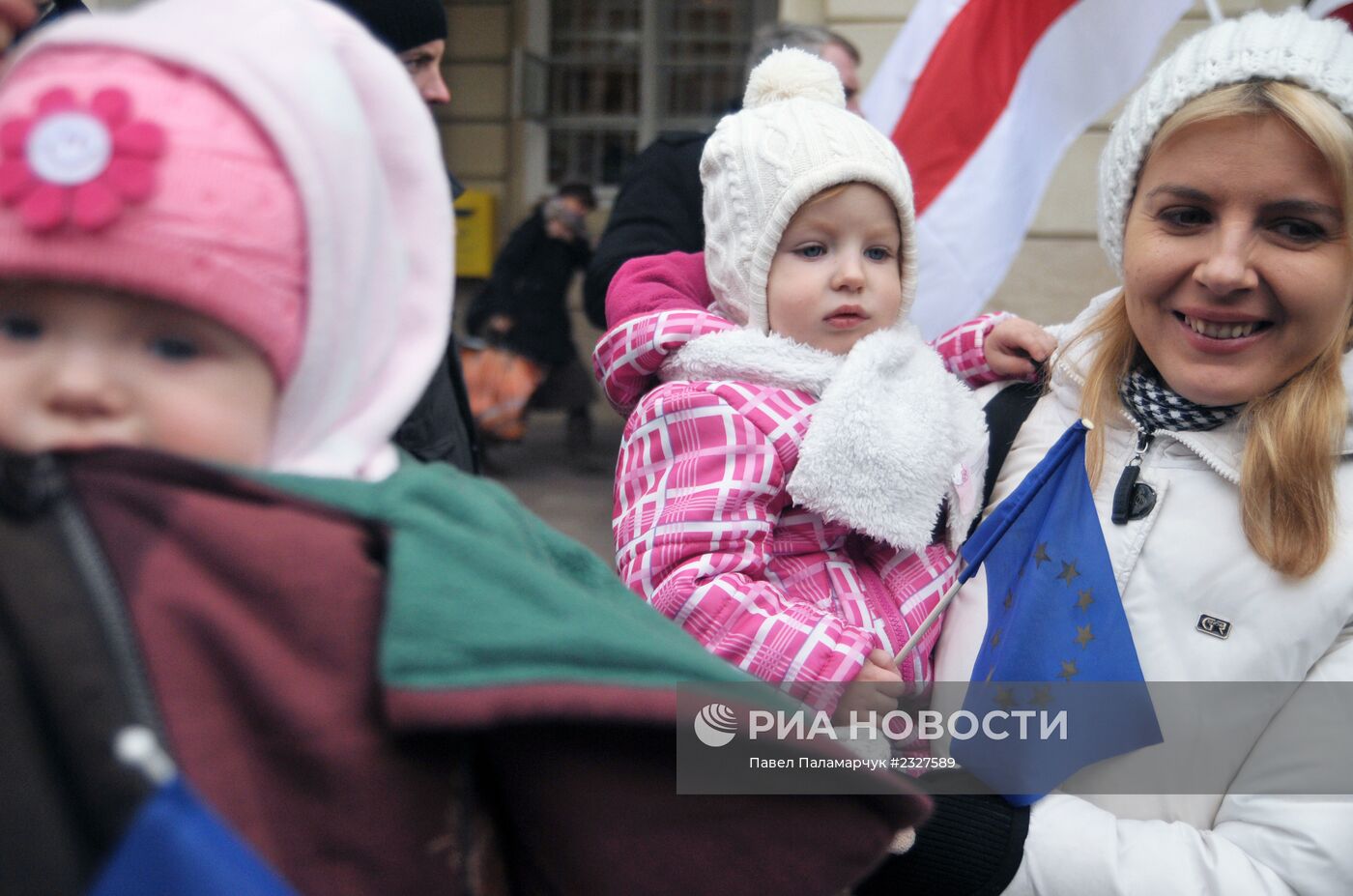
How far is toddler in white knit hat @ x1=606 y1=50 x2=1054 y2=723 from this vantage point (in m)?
1.68

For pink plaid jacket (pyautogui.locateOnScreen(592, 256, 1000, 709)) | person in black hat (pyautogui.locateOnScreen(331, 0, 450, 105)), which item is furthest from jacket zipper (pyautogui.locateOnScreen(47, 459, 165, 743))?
person in black hat (pyautogui.locateOnScreen(331, 0, 450, 105))

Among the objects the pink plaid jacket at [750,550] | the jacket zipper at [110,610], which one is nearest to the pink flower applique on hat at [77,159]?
the jacket zipper at [110,610]

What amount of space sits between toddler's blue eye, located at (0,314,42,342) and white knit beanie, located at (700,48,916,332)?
4.17 feet

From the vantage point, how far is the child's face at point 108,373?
0.88 meters

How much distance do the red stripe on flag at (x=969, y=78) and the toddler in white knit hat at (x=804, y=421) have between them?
98 centimetres

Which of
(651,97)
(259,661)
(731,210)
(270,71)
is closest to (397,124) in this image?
(270,71)

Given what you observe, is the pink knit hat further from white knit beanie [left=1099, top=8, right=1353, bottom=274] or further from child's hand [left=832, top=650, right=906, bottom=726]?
white knit beanie [left=1099, top=8, right=1353, bottom=274]

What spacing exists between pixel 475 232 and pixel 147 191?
31.3ft

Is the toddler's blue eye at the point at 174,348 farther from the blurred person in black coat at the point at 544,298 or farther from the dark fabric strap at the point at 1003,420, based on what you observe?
the blurred person in black coat at the point at 544,298

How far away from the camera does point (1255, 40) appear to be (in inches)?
64.2

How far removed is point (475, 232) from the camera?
33.4 feet

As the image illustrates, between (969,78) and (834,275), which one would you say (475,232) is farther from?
(834,275)

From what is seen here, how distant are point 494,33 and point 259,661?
10.3 m

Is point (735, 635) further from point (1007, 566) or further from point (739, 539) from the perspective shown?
point (1007, 566)
